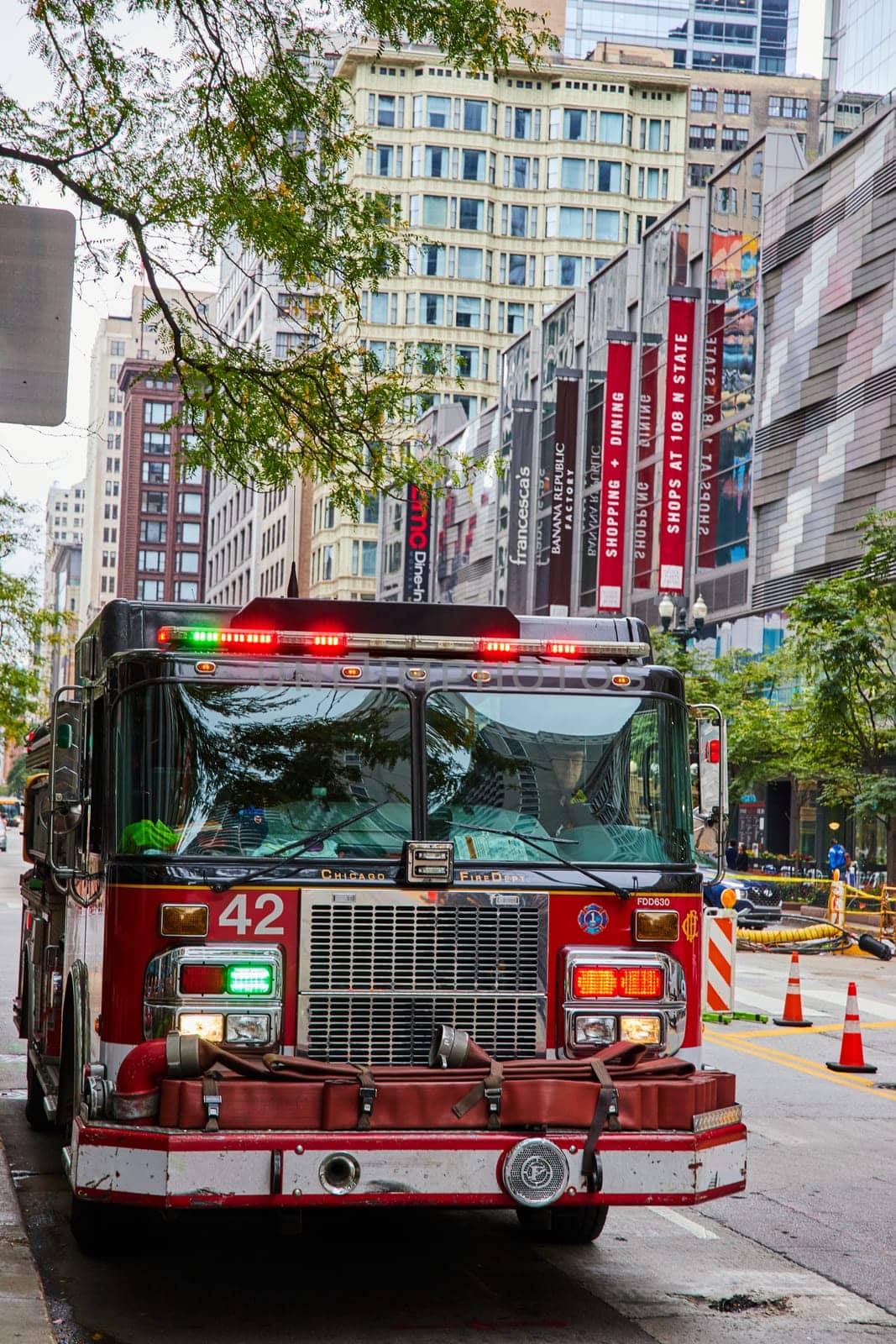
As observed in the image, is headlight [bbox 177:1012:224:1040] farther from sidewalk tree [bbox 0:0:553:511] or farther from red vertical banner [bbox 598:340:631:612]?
red vertical banner [bbox 598:340:631:612]

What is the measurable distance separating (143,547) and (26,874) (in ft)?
520

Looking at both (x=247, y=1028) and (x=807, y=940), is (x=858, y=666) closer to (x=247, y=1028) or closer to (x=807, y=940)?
(x=807, y=940)

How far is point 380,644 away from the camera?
7207 millimetres

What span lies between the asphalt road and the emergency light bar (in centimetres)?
236

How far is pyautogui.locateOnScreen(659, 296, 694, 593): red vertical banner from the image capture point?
162ft

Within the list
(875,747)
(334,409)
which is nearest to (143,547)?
(875,747)

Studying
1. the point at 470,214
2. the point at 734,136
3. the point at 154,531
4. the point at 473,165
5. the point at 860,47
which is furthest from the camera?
the point at 154,531

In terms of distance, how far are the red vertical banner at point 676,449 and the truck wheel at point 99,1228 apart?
4250cm

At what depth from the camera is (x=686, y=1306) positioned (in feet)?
23.2

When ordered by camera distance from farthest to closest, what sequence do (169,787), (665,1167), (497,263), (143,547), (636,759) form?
(143,547) < (497,263) < (636,759) < (169,787) < (665,1167)

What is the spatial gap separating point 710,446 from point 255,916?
4532 cm

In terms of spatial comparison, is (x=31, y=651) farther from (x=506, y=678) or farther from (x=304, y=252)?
(x=506, y=678)

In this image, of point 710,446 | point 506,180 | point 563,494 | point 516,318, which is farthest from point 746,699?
point 506,180

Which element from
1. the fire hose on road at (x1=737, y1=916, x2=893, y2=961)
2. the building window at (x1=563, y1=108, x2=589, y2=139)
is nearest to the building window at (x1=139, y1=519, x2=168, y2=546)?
the building window at (x1=563, y1=108, x2=589, y2=139)
